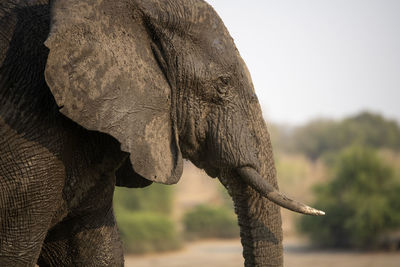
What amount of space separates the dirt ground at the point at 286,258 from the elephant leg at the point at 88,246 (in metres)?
Answer: 8.90

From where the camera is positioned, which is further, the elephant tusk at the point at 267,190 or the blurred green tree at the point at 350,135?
the blurred green tree at the point at 350,135

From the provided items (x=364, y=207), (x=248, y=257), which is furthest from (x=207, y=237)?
(x=248, y=257)

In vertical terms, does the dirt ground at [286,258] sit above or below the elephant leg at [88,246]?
below

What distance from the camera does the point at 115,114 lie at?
291 centimetres

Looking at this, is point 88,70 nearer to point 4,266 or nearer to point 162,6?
point 162,6

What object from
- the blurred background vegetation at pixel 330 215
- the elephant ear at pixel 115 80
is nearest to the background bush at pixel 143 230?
the blurred background vegetation at pixel 330 215

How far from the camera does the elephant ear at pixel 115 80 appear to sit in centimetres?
277

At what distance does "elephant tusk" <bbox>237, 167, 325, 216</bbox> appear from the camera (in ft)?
10.1

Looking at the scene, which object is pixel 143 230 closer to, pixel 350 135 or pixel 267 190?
pixel 267 190

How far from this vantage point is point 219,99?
10.6 ft

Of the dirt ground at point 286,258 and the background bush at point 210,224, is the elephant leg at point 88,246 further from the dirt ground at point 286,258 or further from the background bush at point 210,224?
the background bush at point 210,224

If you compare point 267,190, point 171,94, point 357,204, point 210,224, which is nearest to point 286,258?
point 357,204

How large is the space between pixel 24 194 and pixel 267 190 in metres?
1.15

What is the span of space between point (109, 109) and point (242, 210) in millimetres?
984
